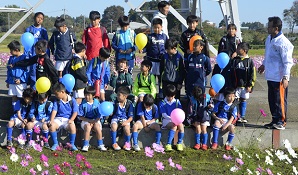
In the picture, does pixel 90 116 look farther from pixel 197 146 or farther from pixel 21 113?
pixel 197 146

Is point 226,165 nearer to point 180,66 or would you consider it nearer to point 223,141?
point 223,141

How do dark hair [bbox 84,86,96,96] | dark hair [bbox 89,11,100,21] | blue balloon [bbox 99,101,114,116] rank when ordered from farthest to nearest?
dark hair [bbox 89,11,100,21] < dark hair [bbox 84,86,96,96] < blue balloon [bbox 99,101,114,116]

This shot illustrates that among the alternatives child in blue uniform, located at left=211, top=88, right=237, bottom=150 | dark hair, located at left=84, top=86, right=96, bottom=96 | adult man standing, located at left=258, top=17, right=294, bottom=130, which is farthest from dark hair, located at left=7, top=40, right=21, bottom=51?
adult man standing, located at left=258, top=17, right=294, bottom=130

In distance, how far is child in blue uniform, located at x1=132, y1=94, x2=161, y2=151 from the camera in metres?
7.24

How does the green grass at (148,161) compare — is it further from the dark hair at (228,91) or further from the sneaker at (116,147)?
the dark hair at (228,91)

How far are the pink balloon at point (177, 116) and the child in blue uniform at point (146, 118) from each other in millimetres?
370

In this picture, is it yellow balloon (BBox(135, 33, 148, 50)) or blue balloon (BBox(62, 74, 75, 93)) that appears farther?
yellow balloon (BBox(135, 33, 148, 50))

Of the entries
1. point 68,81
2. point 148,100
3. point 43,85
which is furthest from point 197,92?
point 43,85

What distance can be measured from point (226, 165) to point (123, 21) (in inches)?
117

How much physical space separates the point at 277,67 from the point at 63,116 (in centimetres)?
300

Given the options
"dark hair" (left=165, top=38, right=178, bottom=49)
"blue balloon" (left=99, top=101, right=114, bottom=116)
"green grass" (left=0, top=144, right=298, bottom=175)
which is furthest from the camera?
"dark hair" (left=165, top=38, right=178, bottom=49)

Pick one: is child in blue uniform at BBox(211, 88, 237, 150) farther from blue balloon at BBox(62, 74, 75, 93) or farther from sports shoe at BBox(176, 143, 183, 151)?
blue balloon at BBox(62, 74, 75, 93)

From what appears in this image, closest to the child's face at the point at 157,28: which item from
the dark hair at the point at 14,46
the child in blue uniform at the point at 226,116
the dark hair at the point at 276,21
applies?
the child in blue uniform at the point at 226,116

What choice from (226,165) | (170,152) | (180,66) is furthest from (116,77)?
(226,165)
